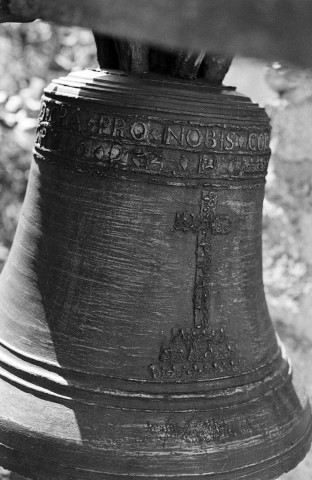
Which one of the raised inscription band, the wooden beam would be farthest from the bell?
the wooden beam

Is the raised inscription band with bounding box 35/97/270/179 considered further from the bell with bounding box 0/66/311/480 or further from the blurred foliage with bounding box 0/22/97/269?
the blurred foliage with bounding box 0/22/97/269

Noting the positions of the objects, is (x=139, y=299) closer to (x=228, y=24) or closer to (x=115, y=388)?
(x=115, y=388)

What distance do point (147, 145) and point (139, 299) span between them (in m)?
0.31

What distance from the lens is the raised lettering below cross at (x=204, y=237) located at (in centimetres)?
143

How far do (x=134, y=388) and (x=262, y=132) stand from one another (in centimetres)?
60

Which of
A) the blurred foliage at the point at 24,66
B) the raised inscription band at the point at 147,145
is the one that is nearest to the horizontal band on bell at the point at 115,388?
the raised inscription band at the point at 147,145

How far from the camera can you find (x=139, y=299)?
1.42 meters

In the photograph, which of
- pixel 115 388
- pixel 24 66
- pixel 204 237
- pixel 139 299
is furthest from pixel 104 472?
pixel 24 66

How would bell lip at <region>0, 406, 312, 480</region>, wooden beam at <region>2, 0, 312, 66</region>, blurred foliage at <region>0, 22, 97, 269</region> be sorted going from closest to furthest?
wooden beam at <region>2, 0, 312, 66</region> → bell lip at <region>0, 406, 312, 480</region> → blurred foliage at <region>0, 22, 97, 269</region>

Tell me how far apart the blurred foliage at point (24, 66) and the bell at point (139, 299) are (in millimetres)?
1509

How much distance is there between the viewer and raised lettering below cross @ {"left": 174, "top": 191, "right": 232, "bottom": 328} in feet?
4.70

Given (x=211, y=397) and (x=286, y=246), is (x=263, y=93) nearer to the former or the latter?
(x=286, y=246)

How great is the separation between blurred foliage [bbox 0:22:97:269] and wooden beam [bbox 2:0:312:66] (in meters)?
2.44

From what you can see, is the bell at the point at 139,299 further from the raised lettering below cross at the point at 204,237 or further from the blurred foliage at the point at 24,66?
the blurred foliage at the point at 24,66
